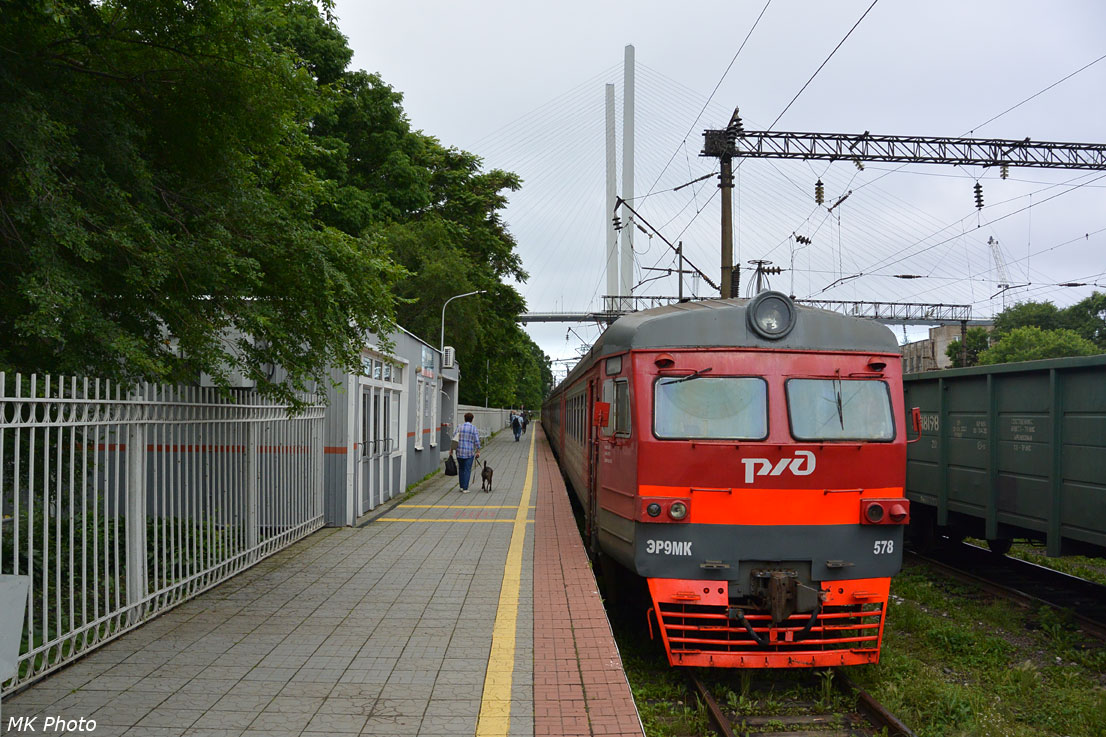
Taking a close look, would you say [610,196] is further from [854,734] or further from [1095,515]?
[854,734]

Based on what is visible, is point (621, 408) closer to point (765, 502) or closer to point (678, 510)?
point (678, 510)

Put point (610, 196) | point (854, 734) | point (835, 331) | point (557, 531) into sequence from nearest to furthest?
point (854, 734) → point (835, 331) → point (557, 531) → point (610, 196)

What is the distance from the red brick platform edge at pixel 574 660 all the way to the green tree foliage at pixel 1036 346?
52.0 metres

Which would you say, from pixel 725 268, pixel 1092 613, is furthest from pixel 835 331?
pixel 725 268

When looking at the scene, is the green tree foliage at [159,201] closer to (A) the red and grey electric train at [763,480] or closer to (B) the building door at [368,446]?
(A) the red and grey electric train at [763,480]

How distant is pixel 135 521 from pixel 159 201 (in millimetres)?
2616

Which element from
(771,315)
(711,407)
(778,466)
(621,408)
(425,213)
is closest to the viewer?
(778,466)

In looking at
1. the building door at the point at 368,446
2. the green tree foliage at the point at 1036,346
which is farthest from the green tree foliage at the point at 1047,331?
the building door at the point at 368,446

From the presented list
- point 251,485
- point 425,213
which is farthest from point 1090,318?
point 251,485

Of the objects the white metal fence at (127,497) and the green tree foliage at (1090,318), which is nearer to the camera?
the white metal fence at (127,497)

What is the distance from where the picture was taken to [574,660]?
19.0ft

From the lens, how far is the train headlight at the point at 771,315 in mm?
6703

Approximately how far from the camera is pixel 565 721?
15.4 ft

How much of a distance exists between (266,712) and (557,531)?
24.4ft
